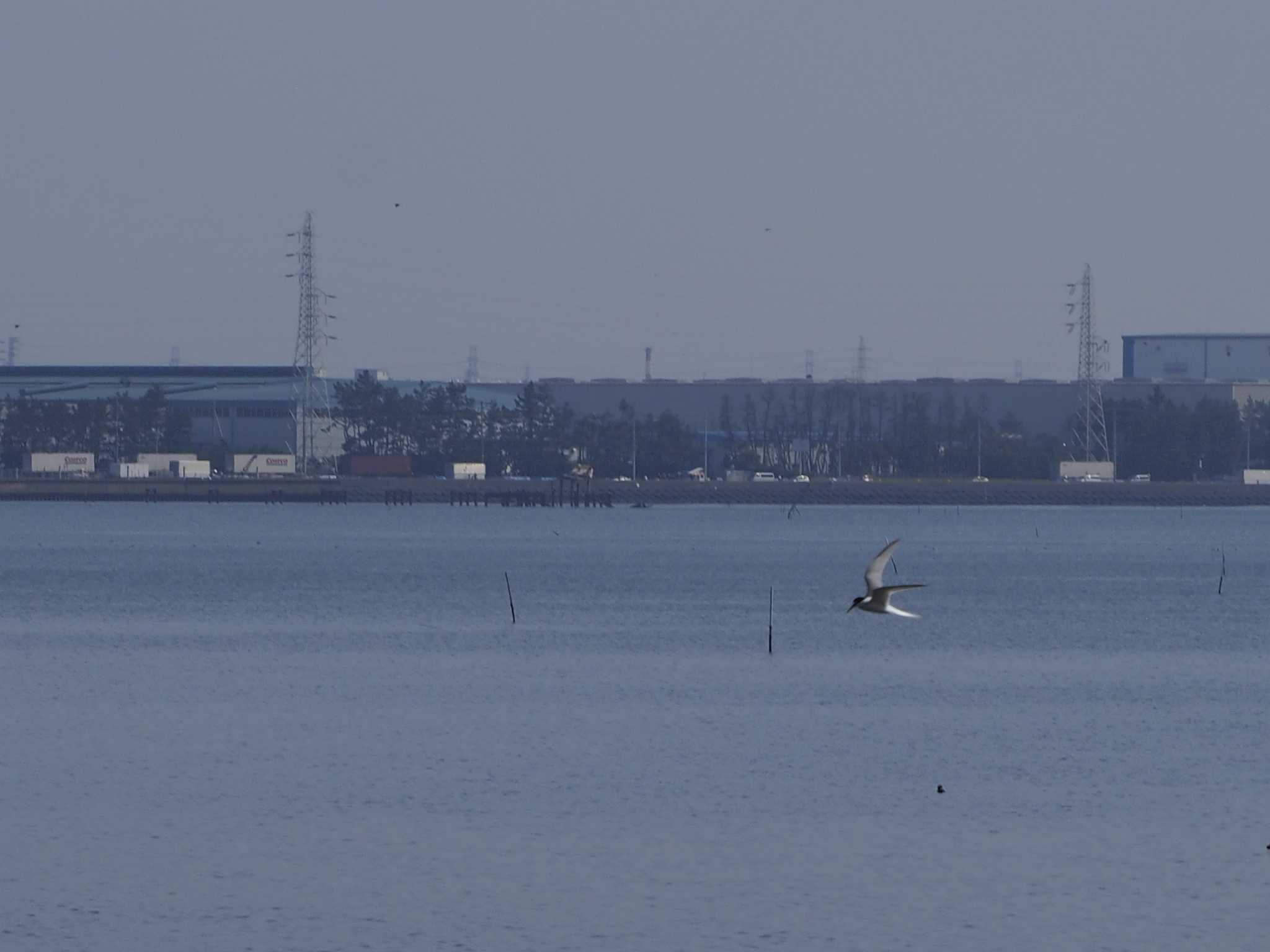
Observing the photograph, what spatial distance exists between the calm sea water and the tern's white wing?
4199 millimetres

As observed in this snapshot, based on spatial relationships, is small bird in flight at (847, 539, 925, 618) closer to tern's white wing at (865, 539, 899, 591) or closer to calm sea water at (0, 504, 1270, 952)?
tern's white wing at (865, 539, 899, 591)

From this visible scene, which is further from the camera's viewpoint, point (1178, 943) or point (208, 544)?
point (208, 544)

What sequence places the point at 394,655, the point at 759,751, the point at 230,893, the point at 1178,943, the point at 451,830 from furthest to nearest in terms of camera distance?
the point at 394,655
the point at 759,751
the point at 451,830
the point at 230,893
the point at 1178,943

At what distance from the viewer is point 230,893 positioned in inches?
1202

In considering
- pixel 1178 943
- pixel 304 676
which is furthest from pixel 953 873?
pixel 304 676

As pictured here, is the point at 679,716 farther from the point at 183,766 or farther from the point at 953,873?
the point at 953,873

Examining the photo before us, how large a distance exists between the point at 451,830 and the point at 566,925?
20.3 feet

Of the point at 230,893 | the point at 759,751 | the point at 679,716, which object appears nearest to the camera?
the point at 230,893

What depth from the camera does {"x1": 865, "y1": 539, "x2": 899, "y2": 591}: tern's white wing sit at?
87.3ft

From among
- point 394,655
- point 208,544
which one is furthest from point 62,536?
point 394,655

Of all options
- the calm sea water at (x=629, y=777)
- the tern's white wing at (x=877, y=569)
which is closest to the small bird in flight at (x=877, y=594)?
the tern's white wing at (x=877, y=569)

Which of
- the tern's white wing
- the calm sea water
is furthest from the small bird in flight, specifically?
the calm sea water

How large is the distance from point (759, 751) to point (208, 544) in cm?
10792

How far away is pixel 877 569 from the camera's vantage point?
28.3 m
